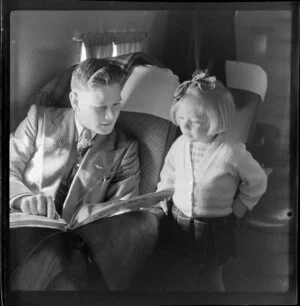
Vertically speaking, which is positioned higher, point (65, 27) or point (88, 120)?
point (65, 27)

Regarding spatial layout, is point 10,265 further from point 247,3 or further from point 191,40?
point 247,3

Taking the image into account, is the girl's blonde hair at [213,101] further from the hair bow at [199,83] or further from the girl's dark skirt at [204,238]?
the girl's dark skirt at [204,238]

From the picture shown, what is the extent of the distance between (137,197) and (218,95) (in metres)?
0.27

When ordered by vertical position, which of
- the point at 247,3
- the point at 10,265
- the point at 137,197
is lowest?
the point at 10,265

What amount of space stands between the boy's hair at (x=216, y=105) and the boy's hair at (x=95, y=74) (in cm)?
14

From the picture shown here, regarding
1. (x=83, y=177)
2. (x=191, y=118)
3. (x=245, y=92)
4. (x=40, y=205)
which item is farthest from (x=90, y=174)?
(x=245, y=92)

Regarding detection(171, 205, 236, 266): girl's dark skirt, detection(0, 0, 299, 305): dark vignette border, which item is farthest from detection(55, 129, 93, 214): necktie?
detection(171, 205, 236, 266): girl's dark skirt

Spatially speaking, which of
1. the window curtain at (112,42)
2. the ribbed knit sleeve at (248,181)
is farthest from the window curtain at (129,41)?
the ribbed knit sleeve at (248,181)

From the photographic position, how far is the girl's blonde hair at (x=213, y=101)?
1.29 m

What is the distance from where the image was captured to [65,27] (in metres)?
1.31

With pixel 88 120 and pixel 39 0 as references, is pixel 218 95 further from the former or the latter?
pixel 39 0

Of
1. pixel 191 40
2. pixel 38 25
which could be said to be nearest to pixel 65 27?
pixel 38 25

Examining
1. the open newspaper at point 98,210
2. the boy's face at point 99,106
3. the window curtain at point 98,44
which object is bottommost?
the open newspaper at point 98,210

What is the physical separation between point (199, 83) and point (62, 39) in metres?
0.30
